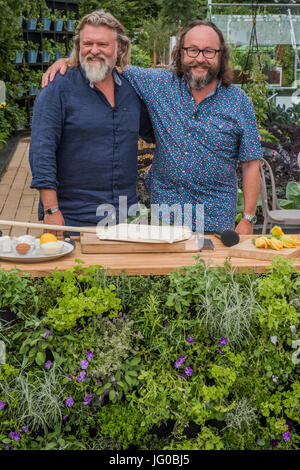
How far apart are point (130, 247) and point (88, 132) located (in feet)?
2.76

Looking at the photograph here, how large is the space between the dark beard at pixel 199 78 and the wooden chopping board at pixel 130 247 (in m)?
0.94

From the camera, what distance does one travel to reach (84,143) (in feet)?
10.3

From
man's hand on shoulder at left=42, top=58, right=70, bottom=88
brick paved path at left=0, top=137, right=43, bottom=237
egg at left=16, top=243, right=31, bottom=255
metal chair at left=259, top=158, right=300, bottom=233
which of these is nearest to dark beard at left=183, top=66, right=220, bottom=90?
man's hand on shoulder at left=42, top=58, right=70, bottom=88

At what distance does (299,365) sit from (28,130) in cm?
1132

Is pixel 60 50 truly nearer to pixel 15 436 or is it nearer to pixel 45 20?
pixel 45 20

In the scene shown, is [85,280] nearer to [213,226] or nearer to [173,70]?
[213,226]

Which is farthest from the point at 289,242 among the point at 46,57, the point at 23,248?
the point at 46,57

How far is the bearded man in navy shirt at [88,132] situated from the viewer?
305 cm

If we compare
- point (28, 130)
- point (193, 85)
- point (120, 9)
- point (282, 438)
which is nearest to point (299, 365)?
point (282, 438)

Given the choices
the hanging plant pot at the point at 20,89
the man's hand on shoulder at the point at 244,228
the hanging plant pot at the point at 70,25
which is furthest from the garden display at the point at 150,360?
the hanging plant pot at the point at 70,25

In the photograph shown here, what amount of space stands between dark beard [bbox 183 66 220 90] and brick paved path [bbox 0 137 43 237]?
2.56 metres

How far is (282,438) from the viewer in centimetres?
229

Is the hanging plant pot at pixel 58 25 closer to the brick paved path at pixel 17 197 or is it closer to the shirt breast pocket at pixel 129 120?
the brick paved path at pixel 17 197

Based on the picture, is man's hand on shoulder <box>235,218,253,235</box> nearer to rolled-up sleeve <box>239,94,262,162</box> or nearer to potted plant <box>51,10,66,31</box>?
rolled-up sleeve <box>239,94,262,162</box>
